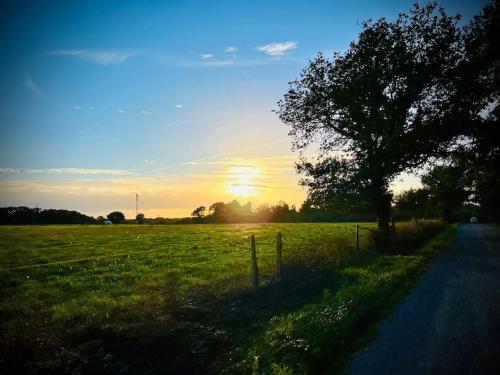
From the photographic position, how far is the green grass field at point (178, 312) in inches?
264

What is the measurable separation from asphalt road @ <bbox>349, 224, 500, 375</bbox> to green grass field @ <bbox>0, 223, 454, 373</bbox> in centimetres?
63

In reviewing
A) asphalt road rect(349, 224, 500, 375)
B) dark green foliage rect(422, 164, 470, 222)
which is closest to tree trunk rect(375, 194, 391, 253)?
asphalt road rect(349, 224, 500, 375)

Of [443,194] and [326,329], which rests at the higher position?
[443,194]

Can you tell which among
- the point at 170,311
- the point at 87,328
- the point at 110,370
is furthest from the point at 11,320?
the point at 110,370

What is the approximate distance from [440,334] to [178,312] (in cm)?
645

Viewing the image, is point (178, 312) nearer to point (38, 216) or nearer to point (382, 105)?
point (382, 105)

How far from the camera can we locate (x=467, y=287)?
11.3 m

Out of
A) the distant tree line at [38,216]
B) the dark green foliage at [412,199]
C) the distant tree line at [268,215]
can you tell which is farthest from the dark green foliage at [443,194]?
the distant tree line at [38,216]

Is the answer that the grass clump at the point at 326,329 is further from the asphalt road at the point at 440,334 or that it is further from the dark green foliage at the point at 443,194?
the dark green foliage at the point at 443,194

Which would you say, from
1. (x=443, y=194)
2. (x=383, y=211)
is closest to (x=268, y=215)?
(x=443, y=194)

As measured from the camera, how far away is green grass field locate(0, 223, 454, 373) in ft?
22.0

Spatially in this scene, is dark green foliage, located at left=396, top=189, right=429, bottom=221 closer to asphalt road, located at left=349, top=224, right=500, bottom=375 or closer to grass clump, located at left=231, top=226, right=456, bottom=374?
asphalt road, located at left=349, top=224, right=500, bottom=375

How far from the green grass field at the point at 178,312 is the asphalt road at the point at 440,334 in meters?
0.63

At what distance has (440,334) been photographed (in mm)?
7145
